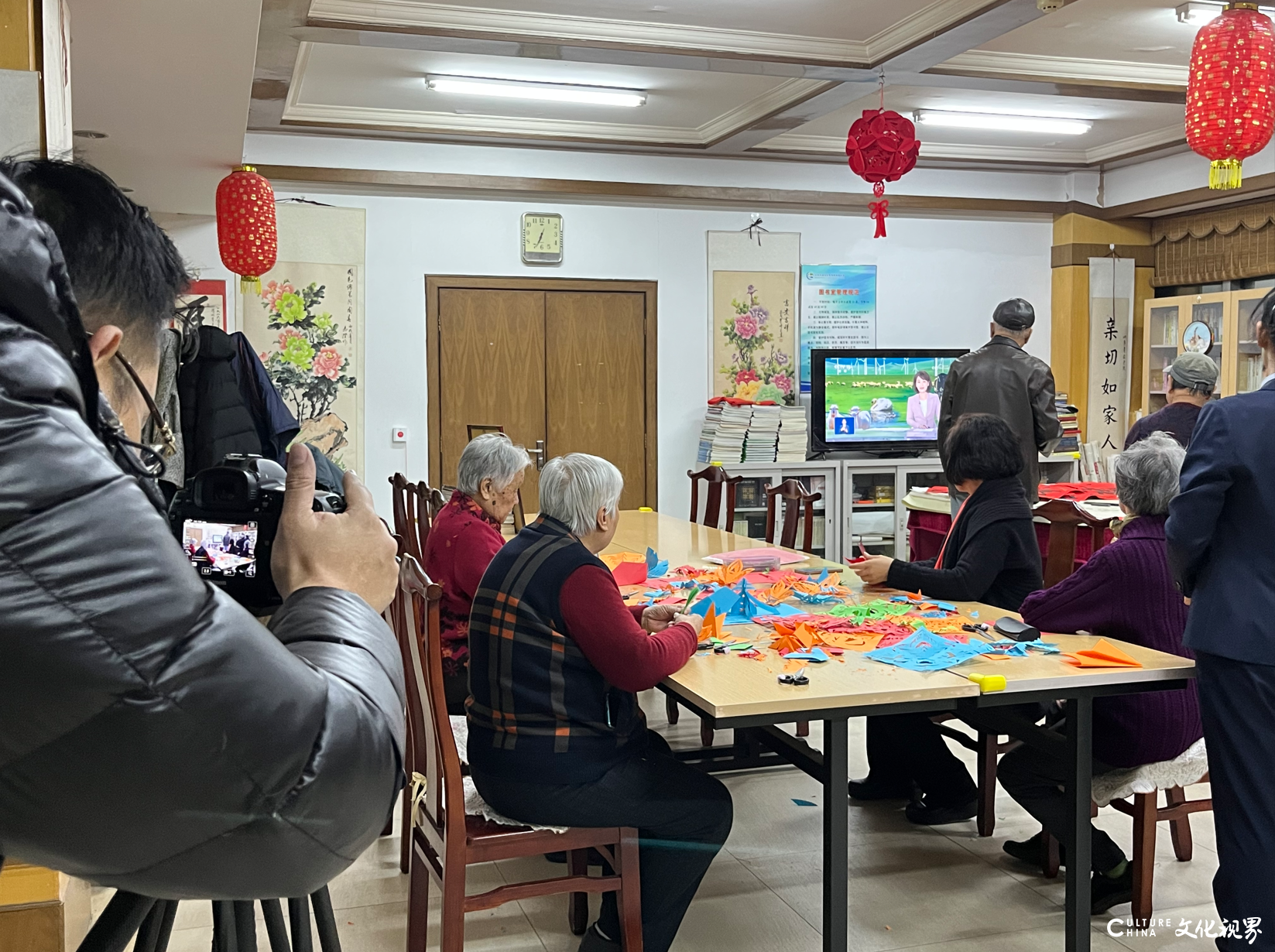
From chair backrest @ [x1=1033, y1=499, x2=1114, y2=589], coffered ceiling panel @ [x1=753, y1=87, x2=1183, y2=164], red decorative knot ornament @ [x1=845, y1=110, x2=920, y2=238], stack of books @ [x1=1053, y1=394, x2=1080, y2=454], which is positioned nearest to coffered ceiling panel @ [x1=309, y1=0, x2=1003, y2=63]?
red decorative knot ornament @ [x1=845, y1=110, x2=920, y2=238]

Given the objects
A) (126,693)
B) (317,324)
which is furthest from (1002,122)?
(126,693)

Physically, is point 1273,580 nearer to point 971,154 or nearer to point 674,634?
point 674,634

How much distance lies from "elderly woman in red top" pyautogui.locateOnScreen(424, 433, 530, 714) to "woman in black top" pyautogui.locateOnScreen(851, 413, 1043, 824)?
1088 mm

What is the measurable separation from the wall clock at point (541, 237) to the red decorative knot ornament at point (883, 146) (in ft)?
8.71

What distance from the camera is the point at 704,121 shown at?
6.83 meters

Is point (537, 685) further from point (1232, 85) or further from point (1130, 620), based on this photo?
point (1232, 85)

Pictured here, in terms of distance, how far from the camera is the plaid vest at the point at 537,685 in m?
2.29

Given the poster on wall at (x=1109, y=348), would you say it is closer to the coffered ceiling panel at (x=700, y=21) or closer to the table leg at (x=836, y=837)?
the coffered ceiling panel at (x=700, y=21)

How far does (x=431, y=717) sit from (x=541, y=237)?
5206 mm

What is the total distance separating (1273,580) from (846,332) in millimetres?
5558

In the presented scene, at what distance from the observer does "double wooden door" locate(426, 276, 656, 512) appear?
7.06m

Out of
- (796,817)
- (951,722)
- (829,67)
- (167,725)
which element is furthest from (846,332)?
(167,725)

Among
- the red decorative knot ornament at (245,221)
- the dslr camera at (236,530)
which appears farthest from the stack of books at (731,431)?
the dslr camera at (236,530)

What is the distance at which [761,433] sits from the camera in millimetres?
7340
